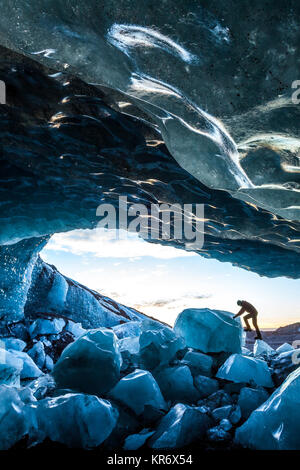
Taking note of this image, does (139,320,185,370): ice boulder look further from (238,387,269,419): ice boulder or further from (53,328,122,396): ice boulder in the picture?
(238,387,269,419): ice boulder

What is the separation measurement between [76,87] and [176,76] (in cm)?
115

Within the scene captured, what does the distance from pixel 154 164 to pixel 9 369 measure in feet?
12.5

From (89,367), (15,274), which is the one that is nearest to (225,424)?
(89,367)

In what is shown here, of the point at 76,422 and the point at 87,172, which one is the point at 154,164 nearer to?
the point at 87,172

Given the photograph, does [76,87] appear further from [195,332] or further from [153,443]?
[195,332]

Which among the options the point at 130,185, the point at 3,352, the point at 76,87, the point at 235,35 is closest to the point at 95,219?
the point at 130,185

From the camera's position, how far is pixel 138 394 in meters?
3.04

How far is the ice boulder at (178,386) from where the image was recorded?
3.37 metres

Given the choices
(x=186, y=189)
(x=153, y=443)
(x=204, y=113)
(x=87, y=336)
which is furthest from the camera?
(x=186, y=189)

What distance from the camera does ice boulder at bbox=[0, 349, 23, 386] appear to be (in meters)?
3.87

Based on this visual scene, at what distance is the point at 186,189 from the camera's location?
402 centimetres

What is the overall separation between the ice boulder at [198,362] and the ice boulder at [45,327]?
4.41 m

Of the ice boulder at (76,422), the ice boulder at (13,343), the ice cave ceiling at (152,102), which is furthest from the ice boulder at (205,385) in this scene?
the ice boulder at (13,343)

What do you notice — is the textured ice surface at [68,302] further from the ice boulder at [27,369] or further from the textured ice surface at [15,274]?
the ice boulder at [27,369]
